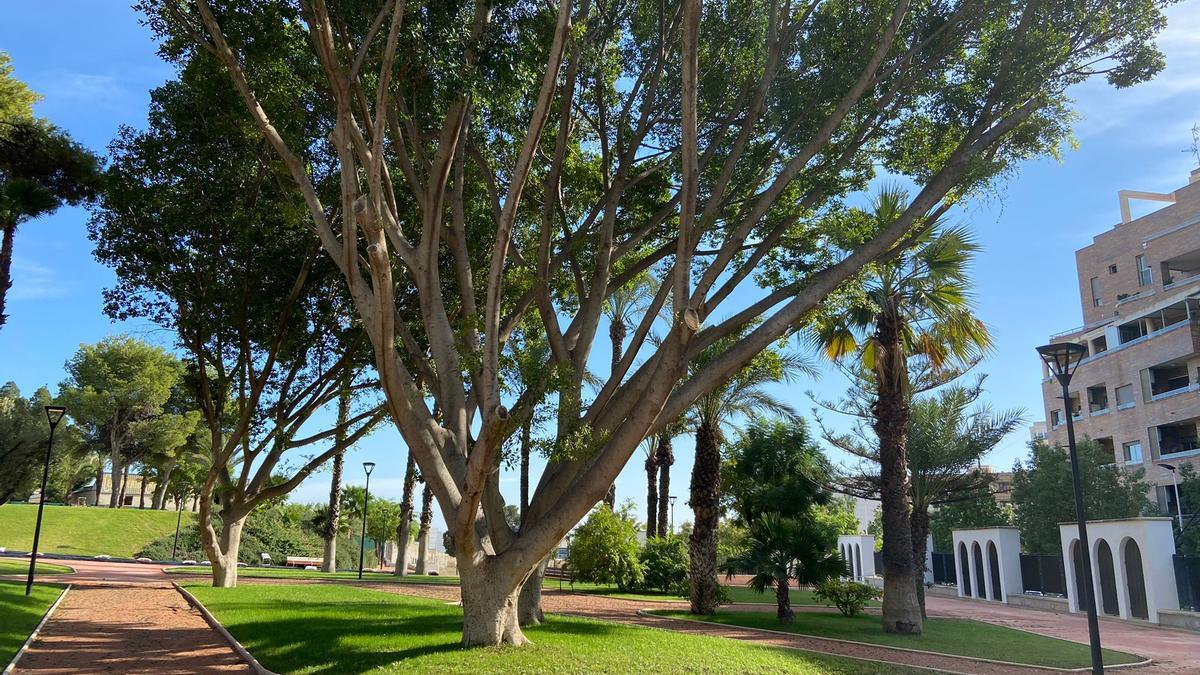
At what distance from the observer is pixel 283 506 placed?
184 feet

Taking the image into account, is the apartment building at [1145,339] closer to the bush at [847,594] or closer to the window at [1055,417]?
the window at [1055,417]

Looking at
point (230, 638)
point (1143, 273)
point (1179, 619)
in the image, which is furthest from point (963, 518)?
point (230, 638)

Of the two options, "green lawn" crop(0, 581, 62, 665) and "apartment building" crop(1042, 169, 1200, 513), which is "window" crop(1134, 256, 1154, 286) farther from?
"green lawn" crop(0, 581, 62, 665)

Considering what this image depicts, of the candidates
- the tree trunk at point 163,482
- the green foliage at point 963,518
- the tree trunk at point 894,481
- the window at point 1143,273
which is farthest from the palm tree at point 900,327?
the tree trunk at point 163,482

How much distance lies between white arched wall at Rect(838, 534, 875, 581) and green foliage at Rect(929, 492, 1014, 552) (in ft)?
11.7

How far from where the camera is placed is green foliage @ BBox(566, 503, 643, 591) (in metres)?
25.8

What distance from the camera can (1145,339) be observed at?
4322 cm

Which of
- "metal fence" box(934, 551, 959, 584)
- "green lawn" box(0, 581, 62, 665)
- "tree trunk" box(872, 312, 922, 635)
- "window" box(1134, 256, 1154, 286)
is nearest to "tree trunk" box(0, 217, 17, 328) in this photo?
"green lawn" box(0, 581, 62, 665)

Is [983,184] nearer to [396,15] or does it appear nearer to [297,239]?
[396,15]

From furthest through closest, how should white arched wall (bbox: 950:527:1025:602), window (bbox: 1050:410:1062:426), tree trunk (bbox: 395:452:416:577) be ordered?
window (bbox: 1050:410:1062:426) → tree trunk (bbox: 395:452:416:577) → white arched wall (bbox: 950:527:1025:602)

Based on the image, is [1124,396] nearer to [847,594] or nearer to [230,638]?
[847,594]

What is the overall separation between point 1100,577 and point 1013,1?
70.5ft

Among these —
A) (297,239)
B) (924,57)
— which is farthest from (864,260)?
(297,239)

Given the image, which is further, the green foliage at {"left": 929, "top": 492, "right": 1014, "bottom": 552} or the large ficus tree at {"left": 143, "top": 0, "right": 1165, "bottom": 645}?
the green foliage at {"left": 929, "top": 492, "right": 1014, "bottom": 552}
